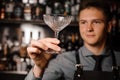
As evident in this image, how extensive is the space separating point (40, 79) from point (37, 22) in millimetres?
1730

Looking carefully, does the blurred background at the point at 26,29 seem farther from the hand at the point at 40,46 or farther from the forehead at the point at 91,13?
the hand at the point at 40,46

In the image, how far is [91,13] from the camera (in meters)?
1.73

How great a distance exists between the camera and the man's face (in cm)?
167

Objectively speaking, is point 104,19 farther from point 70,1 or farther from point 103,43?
point 70,1

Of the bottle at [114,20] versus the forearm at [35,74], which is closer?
the forearm at [35,74]

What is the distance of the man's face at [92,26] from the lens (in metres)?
1.67

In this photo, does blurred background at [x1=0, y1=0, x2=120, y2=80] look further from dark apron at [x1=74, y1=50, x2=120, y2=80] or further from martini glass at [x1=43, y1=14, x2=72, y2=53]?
martini glass at [x1=43, y1=14, x2=72, y2=53]

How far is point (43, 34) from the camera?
3.31 meters

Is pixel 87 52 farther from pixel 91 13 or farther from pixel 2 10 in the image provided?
pixel 2 10

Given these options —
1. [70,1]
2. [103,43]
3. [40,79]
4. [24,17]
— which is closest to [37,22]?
[24,17]

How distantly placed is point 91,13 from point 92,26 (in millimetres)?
86

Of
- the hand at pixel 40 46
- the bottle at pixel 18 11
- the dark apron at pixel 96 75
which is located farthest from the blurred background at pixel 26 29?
the hand at pixel 40 46

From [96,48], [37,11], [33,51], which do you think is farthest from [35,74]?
[37,11]

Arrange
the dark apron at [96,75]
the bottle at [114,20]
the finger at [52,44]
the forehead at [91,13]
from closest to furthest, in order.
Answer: the finger at [52,44]
the dark apron at [96,75]
the forehead at [91,13]
the bottle at [114,20]
